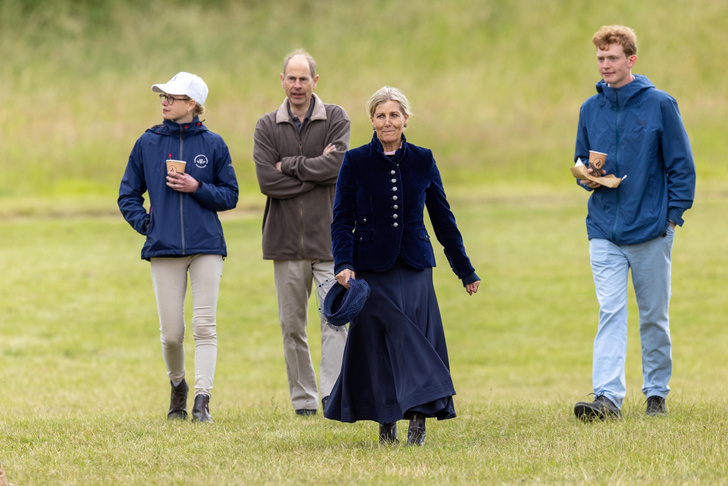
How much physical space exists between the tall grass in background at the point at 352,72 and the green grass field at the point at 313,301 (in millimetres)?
112

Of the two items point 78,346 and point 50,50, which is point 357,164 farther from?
point 50,50

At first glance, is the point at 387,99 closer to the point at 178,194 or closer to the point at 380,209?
the point at 380,209

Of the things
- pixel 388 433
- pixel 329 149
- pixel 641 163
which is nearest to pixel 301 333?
pixel 329 149

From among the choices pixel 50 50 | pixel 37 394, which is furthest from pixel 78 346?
pixel 50 50

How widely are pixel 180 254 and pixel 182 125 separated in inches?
37.3

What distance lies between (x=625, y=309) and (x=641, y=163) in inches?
39.8

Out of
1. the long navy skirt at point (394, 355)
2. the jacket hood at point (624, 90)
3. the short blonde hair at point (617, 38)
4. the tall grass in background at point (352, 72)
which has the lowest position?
the long navy skirt at point (394, 355)

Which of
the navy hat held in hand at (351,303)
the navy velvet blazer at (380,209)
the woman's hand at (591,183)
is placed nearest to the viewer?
the navy hat held in hand at (351,303)

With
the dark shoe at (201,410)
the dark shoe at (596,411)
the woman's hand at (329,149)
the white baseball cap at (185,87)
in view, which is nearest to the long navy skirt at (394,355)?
the dark shoe at (596,411)

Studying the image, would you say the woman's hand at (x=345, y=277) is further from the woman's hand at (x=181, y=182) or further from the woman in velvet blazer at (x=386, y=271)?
the woman's hand at (x=181, y=182)

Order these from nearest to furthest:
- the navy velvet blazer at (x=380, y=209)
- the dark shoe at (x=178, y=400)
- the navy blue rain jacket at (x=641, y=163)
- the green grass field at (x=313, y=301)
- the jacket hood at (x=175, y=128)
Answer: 1. the green grass field at (x=313, y=301)
2. the navy velvet blazer at (x=380, y=209)
3. the navy blue rain jacket at (x=641, y=163)
4. the jacket hood at (x=175, y=128)
5. the dark shoe at (x=178, y=400)

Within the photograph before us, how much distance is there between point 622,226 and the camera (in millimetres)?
7219

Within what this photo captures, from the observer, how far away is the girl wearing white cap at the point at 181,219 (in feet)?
24.3

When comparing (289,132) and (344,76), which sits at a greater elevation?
(344,76)
